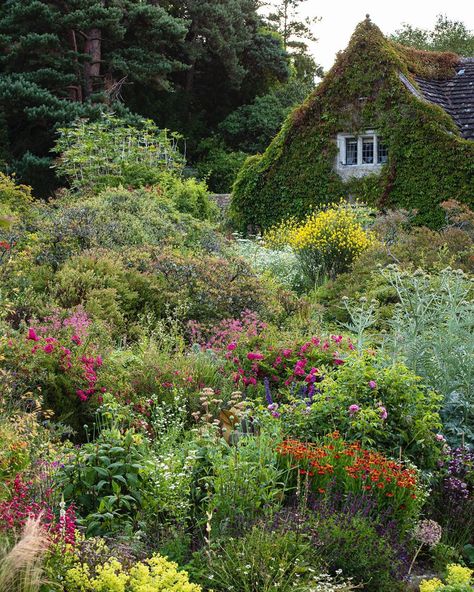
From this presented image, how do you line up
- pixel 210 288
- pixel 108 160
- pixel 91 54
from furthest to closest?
pixel 91 54
pixel 108 160
pixel 210 288

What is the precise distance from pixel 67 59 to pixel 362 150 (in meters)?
13.8

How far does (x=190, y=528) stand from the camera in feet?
14.0

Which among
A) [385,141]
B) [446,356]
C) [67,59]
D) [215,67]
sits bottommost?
[446,356]

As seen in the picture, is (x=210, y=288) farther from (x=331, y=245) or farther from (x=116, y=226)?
(x=331, y=245)

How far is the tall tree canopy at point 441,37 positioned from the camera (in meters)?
52.9

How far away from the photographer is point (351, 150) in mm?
20078

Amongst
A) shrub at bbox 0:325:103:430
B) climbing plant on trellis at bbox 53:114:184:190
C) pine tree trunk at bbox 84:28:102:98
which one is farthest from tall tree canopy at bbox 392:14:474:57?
shrub at bbox 0:325:103:430

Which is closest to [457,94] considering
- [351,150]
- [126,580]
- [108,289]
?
[351,150]

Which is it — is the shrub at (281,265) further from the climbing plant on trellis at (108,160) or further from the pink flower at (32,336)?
the pink flower at (32,336)

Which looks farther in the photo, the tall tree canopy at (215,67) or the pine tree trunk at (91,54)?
the tall tree canopy at (215,67)

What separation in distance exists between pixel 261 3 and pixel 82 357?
4032 centimetres

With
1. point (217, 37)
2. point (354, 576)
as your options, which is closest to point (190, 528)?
point (354, 576)

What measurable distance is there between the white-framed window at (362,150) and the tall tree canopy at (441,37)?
36.0m

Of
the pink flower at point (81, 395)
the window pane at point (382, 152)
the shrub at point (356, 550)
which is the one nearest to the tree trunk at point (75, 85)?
the window pane at point (382, 152)
